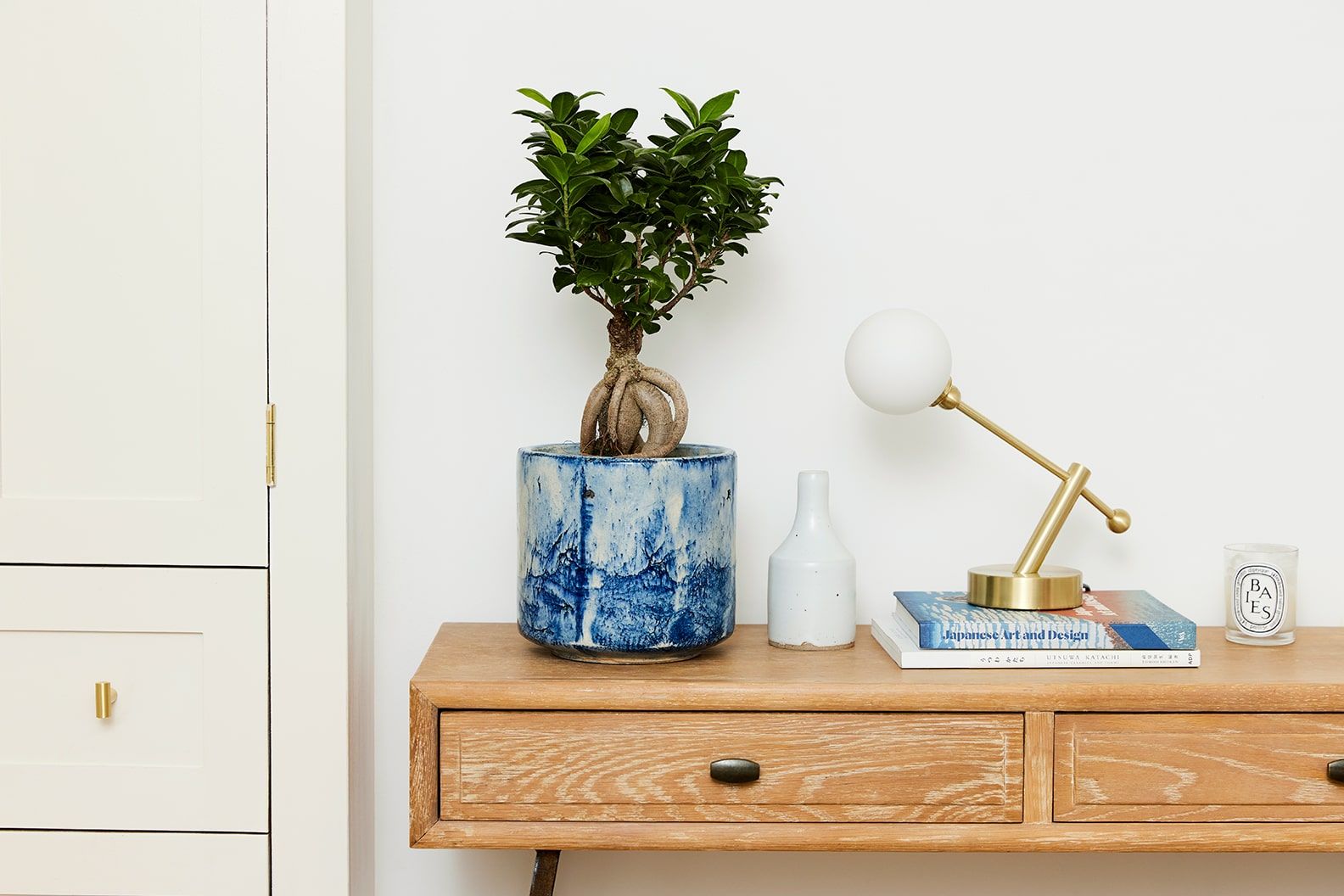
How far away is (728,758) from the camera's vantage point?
3.69 feet

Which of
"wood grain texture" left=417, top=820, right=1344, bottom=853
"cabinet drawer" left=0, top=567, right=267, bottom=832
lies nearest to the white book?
"wood grain texture" left=417, top=820, right=1344, bottom=853

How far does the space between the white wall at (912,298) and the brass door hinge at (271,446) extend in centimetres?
17

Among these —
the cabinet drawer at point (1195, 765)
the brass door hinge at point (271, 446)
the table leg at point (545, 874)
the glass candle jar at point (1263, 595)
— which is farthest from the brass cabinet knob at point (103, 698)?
the glass candle jar at point (1263, 595)

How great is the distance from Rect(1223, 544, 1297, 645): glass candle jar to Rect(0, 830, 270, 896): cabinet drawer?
3.71 ft

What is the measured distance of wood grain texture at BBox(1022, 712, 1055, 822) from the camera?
1129 mm

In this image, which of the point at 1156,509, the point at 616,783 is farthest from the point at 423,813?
the point at 1156,509

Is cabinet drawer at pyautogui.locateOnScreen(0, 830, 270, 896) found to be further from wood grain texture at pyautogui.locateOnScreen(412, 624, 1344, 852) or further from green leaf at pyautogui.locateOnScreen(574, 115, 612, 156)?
green leaf at pyautogui.locateOnScreen(574, 115, 612, 156)

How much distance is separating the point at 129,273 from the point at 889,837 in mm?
981

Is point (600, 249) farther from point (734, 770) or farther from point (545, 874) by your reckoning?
point (545, 874)

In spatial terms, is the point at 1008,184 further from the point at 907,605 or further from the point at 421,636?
the point at 421,636

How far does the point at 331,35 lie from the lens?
125cm

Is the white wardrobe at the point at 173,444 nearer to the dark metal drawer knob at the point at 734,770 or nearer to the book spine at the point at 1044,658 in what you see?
the dark metal drawer knob at the point at 734,770

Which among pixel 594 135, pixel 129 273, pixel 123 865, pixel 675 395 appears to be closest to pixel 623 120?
pixel 594 135

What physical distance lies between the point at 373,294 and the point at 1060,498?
844 millimetres
